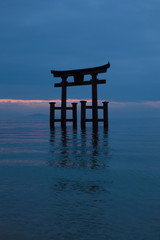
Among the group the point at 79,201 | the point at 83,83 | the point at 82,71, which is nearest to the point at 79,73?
the point at 82,71

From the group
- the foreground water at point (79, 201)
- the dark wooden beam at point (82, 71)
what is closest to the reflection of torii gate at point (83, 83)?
the dark wooden beam at point (82, 71)

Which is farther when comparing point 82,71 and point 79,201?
point 82,71

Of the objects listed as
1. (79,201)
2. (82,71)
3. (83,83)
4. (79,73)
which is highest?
(82,71)

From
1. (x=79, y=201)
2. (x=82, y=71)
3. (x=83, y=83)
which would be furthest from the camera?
(x=83, y=83)

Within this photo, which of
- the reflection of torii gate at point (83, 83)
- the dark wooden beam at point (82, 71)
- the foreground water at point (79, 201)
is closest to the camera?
the foreground water at point (79, 201)

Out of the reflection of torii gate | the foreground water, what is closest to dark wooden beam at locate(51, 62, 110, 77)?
the reflection of torii gate

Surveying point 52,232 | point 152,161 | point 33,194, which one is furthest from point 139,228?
point 152,161

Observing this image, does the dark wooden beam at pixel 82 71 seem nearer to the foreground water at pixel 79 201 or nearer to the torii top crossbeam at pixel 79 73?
the torii top crossbeam at pixel 79 73

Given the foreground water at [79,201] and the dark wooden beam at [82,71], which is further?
the dark wooden beam at [82,71]

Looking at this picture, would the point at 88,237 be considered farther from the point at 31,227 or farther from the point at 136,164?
the point at 136,164

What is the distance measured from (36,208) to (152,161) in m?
5.04

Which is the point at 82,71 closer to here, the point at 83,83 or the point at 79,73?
the point at 79,73

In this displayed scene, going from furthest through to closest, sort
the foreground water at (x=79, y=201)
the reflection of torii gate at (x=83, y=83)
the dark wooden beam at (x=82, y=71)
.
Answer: the reflection of torii gate at (x=83, y=83)
the dark wooden beam at (x=82, y=71)
the foreground water at (x=79, y=201)

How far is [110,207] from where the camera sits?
387 cm
